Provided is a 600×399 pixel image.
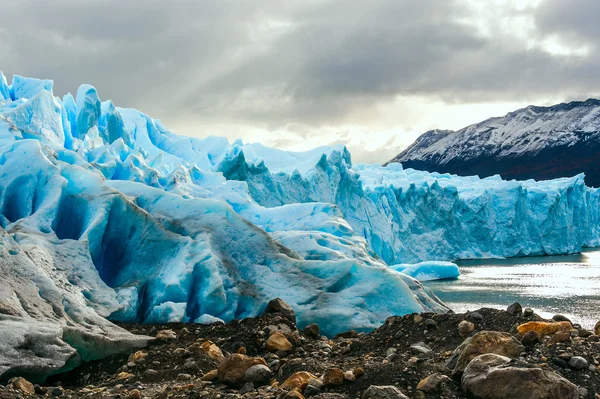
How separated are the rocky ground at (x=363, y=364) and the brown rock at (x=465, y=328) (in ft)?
0.04

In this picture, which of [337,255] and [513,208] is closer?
[337,255]

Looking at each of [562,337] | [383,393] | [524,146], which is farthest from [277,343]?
[524,146]

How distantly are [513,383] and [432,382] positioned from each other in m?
0.54

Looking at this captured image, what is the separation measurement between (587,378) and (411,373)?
116 centimetres

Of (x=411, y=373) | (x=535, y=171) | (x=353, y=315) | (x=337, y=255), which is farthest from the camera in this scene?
(x=535, y=171)

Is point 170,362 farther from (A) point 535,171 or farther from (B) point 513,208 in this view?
(A) point 535,171

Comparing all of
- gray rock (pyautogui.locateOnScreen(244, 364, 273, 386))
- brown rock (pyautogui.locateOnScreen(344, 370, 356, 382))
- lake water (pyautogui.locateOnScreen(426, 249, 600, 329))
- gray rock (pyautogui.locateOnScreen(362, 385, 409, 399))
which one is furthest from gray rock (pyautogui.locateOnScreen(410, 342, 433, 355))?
lake water (pyautogui.locateOnScreen(426, 249, 600, 329))

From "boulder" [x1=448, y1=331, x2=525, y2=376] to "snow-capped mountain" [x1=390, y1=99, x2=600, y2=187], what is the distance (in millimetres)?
82186

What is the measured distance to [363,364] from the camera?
16.9ft

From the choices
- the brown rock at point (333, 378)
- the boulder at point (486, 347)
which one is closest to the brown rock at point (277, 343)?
the brown rock at point (333, 378)

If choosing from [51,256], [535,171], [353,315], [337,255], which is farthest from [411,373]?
[535,171]

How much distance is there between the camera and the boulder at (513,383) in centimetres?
364

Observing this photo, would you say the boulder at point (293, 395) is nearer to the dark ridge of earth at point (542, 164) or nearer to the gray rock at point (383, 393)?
the gray rock at point (383, 393)

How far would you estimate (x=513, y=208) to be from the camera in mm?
40031
